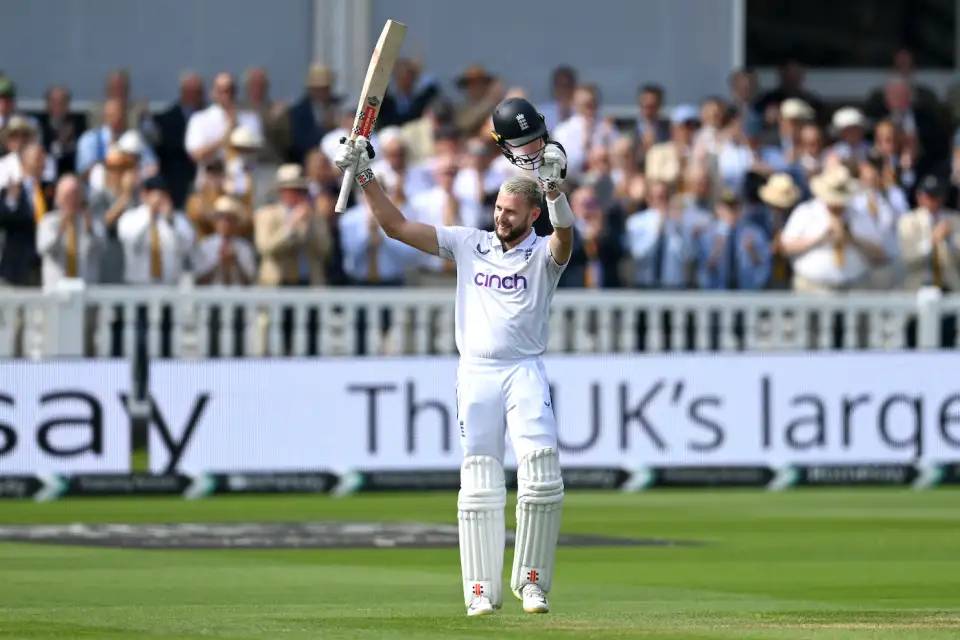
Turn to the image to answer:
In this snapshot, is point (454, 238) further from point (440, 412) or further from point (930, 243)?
point (930, 243)

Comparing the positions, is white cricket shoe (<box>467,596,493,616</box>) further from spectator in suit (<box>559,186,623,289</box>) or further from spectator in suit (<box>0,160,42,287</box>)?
spectator in suit (<box>0,160,42,287</box>)

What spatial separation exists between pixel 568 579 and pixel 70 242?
7.76 metres

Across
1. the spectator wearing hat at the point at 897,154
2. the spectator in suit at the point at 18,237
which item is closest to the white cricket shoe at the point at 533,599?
the spectator in suit at the point at 18,237

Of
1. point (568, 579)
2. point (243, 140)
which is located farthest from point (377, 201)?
point (243, 140)

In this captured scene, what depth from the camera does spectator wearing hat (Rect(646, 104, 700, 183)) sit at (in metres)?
20.4

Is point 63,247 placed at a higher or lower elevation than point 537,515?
higher

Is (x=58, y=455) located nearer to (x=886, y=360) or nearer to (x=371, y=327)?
(x=371, y=327)

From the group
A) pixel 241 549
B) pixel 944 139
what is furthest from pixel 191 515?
pixel 944 139

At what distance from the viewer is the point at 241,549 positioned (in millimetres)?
13961

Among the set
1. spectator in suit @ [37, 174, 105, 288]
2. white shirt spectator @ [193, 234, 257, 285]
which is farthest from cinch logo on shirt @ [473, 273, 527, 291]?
white shirt spectator @ [193, 234, 257, 285]

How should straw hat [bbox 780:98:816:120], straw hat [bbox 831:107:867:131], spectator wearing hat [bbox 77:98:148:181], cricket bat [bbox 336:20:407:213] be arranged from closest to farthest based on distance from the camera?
cricket bat [bbox 336:20:407:213] < spectator wearing hat [bbox 77:98:148:181] < straw hat [bbox 780:98:816:120] < straw hat [bbox 831:107:867:131]

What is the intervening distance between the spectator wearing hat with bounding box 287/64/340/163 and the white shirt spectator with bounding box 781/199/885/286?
165 inches

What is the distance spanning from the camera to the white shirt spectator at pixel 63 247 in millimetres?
18562

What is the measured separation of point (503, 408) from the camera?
10.0 m
